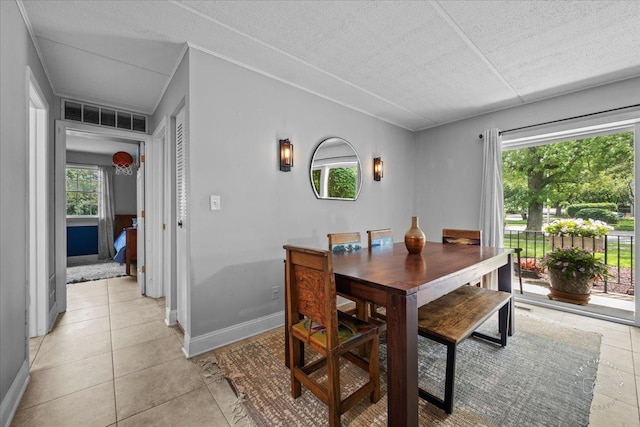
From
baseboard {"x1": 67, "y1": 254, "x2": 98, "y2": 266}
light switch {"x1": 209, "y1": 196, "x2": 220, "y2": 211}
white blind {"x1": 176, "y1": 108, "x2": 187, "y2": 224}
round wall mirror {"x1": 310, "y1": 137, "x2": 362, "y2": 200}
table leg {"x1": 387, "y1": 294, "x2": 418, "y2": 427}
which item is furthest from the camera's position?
baseboard {"x1": 67, "y1": 254, "x2": 98, "y2": 266}

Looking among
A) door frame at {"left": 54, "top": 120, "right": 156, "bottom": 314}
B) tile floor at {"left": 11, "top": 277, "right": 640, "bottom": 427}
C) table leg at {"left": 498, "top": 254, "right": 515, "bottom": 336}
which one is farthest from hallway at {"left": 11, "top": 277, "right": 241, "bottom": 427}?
table leg at {"left": 498, "top": 254, "right": 515, "bottom": 336}

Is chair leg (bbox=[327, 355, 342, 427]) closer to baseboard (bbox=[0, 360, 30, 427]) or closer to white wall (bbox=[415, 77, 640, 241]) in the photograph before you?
baseboard (bbox=[0, 360, 30, 427])

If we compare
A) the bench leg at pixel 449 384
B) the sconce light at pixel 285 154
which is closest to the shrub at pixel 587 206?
the bench leg at pixel 449 384

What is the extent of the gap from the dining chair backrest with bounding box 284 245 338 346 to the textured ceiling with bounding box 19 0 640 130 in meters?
1.65

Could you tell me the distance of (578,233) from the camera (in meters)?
3.31

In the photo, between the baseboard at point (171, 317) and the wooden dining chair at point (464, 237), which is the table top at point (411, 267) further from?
the baseboard at point (171, 317)

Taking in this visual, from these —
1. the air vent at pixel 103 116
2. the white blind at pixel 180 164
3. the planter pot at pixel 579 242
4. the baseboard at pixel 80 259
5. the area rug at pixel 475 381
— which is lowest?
the area rug at pixel 475 381

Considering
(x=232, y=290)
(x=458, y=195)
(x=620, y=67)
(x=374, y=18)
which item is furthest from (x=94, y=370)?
(x=620, y=67)

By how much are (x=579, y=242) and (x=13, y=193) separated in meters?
5.39

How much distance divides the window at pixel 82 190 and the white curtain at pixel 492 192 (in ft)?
26.4

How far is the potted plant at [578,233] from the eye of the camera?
3.18m

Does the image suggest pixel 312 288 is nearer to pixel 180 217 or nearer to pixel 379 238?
pixel 379 238

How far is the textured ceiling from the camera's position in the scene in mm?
1802

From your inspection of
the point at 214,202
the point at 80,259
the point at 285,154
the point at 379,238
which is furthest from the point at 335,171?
the point at 80,259
